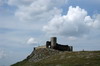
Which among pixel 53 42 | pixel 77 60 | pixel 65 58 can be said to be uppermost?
pixel 53 42

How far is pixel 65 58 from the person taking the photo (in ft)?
333

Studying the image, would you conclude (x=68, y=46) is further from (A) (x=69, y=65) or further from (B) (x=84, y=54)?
(A) (x=69, y=65)

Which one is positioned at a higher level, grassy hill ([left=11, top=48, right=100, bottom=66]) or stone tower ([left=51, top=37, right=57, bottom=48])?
stone tower ([left=51, top=37, right=57, bottom=48])

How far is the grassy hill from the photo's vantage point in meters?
85.6

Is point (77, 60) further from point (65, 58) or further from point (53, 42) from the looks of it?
point (53, 42)

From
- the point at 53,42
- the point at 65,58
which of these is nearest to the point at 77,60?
the point at 65,58

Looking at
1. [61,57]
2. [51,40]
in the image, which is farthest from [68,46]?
[61,57]

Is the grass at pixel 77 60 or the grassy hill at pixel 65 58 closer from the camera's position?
the grass at pixel 77 60

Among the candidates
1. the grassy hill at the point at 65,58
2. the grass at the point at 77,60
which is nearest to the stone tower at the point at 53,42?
the grassy hill at the point at 65,58

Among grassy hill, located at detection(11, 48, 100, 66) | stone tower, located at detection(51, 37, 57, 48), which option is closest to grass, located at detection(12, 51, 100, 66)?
grassy hill, located at detection(11, 48, 100, 66)

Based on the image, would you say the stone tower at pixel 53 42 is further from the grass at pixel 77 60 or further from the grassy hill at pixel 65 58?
the grass at pixel 77 60

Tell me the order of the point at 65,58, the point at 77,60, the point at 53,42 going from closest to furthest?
the point at 77,60 < the point at 65,58 < the point at 53,42

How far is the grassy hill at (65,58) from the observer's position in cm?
8562

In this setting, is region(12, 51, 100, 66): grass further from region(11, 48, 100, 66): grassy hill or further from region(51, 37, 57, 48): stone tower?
region(51, 37, 57, 48): stone tower
